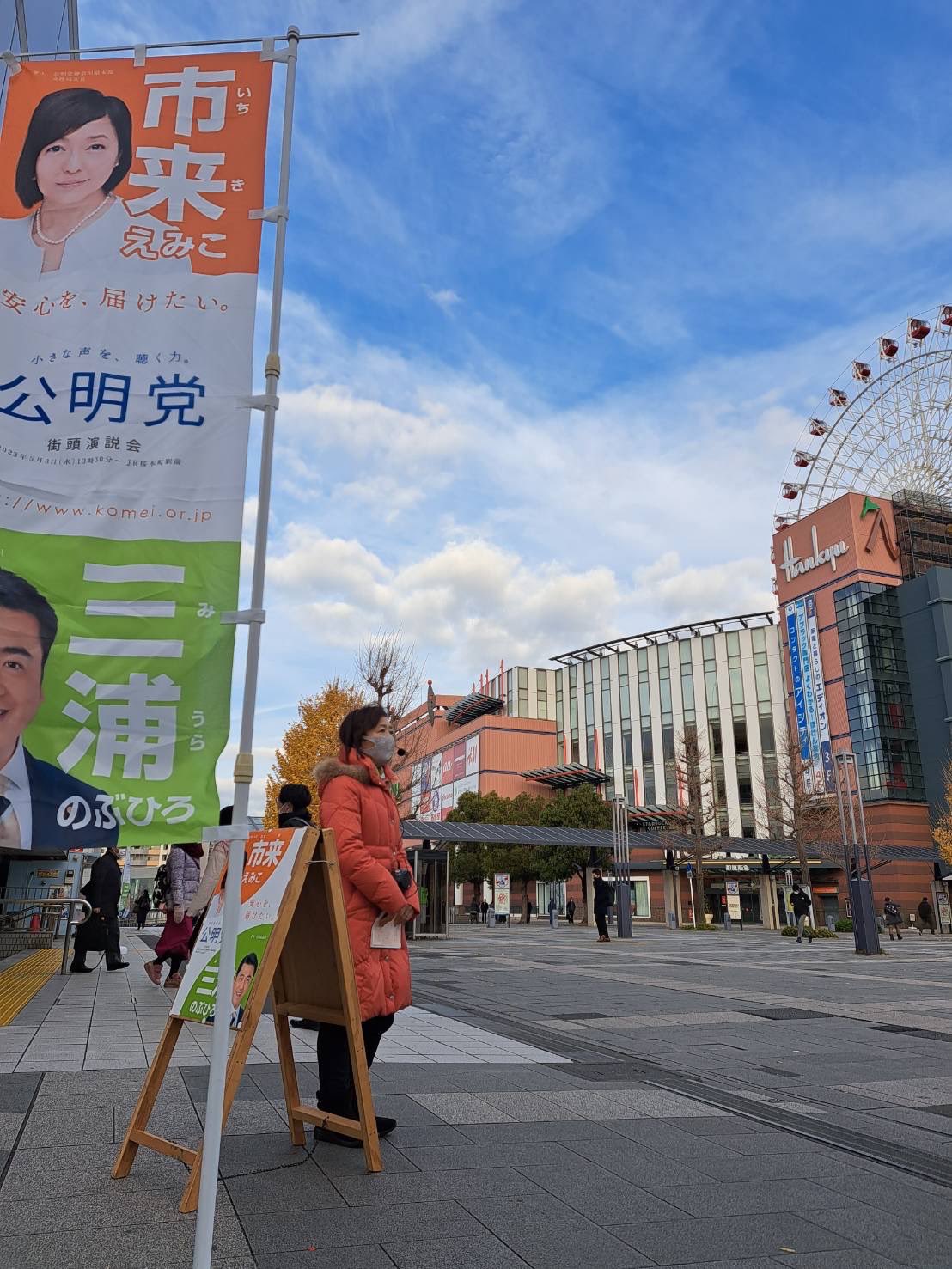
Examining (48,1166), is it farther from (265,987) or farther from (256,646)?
(256,646)

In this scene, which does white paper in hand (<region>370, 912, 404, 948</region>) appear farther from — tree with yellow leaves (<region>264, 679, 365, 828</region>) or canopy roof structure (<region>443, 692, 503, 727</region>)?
canopy roof structure (<region>443, 692, 503, 727</region>)

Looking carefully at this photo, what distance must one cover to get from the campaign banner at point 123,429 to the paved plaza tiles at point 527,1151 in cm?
143

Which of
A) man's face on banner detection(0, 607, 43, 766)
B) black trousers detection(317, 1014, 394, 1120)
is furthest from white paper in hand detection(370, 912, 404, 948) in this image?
man's face on banner detection(0, 607, 43, 766)

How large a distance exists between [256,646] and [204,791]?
1.46ft

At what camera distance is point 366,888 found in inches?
148

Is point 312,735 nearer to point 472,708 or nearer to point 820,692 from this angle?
point 820,692

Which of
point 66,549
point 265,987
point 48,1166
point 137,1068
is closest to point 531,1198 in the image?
point 265,987

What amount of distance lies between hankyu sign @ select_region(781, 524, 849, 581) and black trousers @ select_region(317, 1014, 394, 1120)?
56457mm

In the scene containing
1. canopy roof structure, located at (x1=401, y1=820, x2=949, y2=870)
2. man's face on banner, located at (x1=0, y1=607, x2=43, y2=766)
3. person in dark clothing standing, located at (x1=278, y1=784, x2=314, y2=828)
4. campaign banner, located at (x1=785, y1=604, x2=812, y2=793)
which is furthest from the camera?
campaign banner, located at (x1=785, y1=604, x2=812, y2=793)

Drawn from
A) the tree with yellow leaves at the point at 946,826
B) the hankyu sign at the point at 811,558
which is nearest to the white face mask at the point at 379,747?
the tree with yellow leaves at the point at 946,826

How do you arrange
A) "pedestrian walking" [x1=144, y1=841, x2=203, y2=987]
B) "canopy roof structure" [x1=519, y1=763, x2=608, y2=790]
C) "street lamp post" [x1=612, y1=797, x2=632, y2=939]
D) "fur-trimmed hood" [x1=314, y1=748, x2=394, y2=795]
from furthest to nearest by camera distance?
"canopy roof structure" [x1=519, y1=763, x2=608, y2=790]
"street lamp post" [x1=612, y1=797, x2=632, y2=939]
"pedestrian walking" [x1=144, y1=841, x2=203, y2=987]
"fur-trimmed hood" [x1=314, y1=748, x2=394, y2=795]

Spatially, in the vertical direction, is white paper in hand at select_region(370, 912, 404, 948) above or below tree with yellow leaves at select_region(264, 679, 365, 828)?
below

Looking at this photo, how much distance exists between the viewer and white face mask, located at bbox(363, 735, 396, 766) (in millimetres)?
4152

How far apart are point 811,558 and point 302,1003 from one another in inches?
2292
